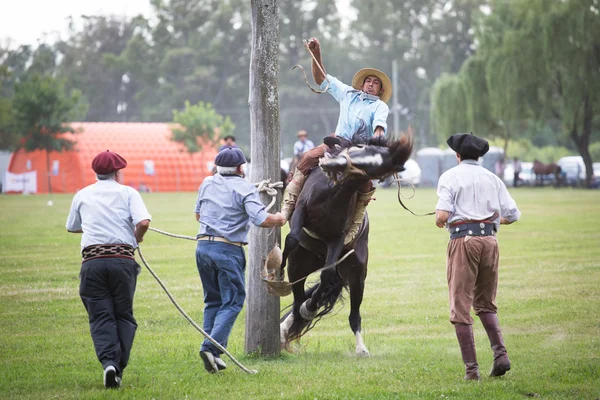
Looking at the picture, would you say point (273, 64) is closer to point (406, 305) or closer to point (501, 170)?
point (406, 305)

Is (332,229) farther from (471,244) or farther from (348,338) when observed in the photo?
(348,338)

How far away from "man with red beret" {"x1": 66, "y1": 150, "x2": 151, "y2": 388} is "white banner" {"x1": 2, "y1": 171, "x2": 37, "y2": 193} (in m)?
55.5

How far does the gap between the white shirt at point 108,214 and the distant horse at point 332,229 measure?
180 cm

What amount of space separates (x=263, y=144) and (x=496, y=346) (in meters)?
3.00

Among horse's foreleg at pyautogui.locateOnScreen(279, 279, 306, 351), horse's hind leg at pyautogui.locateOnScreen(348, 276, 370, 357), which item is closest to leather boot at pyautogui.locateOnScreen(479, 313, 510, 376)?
horse's hind leg at pyautogui.locateOnScreen(348, 276, 370, 357)

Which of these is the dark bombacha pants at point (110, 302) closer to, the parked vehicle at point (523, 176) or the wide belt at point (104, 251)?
the wide belt at point (104, 251)

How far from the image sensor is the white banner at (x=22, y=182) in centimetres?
6053

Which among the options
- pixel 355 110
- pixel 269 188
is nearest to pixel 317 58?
pixel 355 110

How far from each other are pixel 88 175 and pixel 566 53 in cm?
3225

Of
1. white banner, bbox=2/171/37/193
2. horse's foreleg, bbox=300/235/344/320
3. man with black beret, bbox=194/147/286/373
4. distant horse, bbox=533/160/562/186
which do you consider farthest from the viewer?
white banner, bbox=2/171/37/193

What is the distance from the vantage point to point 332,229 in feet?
29.1

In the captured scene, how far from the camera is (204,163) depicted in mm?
65438

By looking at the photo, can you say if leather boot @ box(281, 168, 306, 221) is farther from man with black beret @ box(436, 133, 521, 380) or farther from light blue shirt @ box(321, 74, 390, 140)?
man with black beret @ box(436, 133, 521, 380)

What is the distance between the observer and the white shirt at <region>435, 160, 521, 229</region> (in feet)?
25.2
